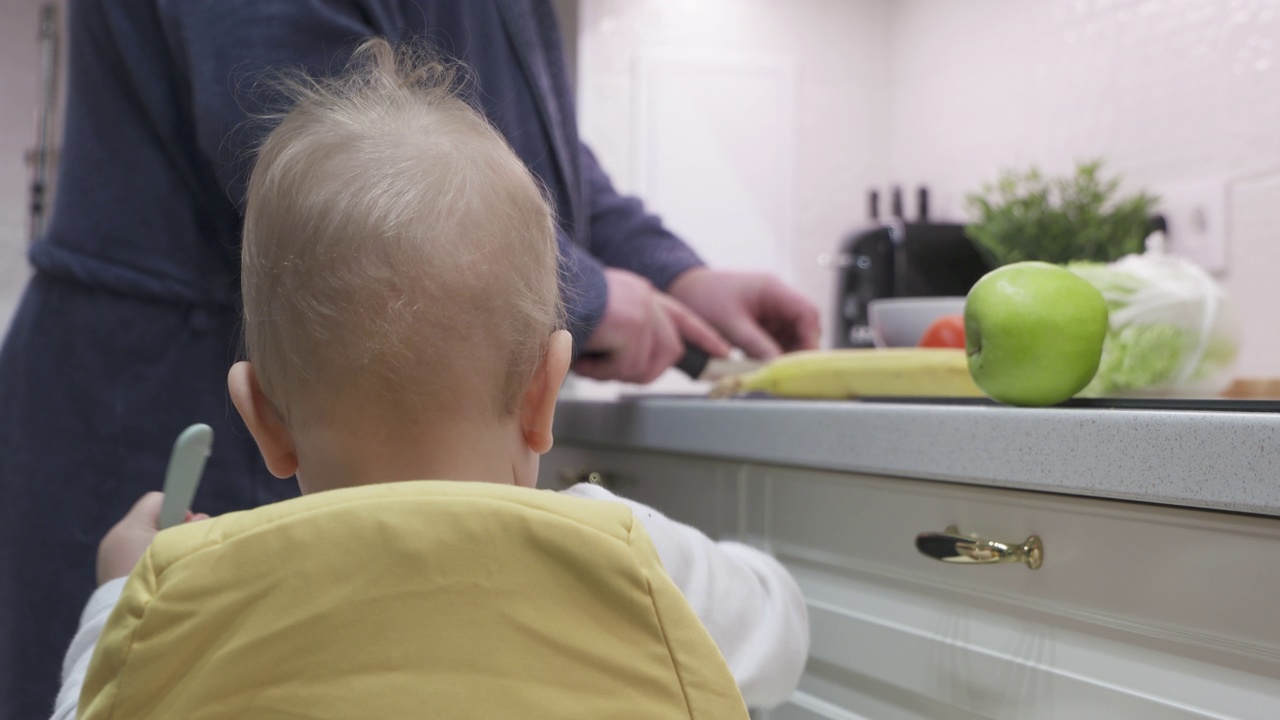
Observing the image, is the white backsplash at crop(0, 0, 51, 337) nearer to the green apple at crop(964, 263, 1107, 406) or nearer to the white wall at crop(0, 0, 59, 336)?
the white wall at crop(0, 0, 59, 336)

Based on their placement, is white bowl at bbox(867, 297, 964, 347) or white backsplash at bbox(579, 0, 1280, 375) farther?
white backsplash at bbox(579, 0, 1280, 375)

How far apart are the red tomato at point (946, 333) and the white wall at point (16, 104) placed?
8.25 feet

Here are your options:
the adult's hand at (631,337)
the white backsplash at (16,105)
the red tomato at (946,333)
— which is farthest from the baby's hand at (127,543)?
the white backsplash at (16,105)

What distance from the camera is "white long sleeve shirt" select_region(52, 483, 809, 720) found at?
627 mm

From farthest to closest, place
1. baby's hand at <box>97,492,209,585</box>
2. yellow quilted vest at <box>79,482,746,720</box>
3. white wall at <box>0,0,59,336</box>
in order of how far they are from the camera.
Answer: white wall at <box>0,0,59,336</box> → baby's hand at <box>97,492,209,585</box> → yellow quilted vest at <box>79,482,746,720</box>

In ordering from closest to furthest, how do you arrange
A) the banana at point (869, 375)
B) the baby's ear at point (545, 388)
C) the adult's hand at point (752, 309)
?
the baby's ear at point (545, 388) → the banana at point (869, 375) → the adult's hand at point (752, 309)

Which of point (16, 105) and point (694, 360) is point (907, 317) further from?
point (16, 105)

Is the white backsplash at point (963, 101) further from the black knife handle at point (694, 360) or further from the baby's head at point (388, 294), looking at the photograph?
the baby's head at point (388, 294)

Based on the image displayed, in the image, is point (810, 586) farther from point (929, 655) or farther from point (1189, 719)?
point (1189, 719)

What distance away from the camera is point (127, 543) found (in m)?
0.69

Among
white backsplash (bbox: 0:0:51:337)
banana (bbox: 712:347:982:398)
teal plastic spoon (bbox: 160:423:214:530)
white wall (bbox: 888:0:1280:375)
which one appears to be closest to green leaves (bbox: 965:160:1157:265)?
white wall (bbox: 888:0:1280:375)

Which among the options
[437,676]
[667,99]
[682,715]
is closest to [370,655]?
[437,676]

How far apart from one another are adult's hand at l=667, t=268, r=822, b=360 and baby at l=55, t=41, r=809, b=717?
66 cm

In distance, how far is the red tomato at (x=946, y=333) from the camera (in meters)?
1.01
